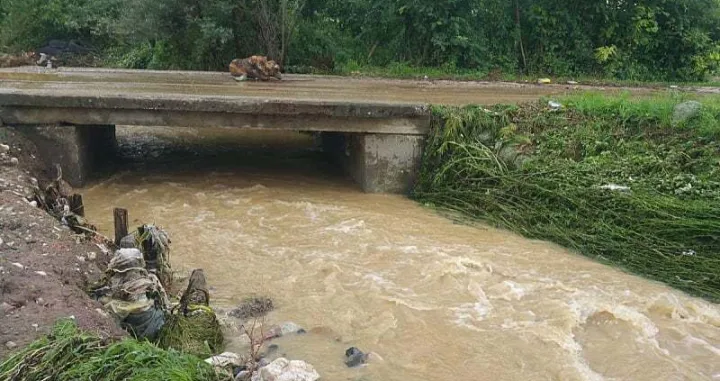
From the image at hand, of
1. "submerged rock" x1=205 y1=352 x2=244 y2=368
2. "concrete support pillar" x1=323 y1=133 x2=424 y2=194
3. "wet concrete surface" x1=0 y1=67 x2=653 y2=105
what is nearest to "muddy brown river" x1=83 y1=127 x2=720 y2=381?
"concrete support pillar" x1=323 y1=133 x2=424 y2=194

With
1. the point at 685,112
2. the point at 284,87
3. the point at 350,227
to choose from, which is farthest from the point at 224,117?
the point at 685,112

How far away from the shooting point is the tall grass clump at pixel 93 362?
3.07 meters

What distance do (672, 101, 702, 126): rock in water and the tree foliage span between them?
7923mm

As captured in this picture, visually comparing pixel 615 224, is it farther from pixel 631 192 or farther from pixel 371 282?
pixel 371 282

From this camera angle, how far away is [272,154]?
10914mm

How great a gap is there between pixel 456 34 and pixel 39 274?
12.4 metres

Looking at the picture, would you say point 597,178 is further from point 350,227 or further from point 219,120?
point 219,120

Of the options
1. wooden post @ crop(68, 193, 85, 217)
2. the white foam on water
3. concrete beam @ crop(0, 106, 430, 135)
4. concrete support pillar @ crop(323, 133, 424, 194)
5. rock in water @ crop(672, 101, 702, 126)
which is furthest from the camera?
concrete support pillar @ crop(323, 133, 424, 194)

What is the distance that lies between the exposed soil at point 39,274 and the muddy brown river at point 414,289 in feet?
3.20

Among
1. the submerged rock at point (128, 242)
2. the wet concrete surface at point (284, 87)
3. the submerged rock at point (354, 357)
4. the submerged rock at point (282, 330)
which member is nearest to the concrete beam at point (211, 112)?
the wet concrete surface at point (284, 87)

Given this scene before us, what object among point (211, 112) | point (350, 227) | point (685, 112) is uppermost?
point (685, 112)

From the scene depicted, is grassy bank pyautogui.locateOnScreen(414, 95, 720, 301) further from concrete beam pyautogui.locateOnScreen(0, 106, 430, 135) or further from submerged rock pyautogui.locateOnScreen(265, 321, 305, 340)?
submerged rock pyautogui.locateOnScreen(265, 321, 305, 340)

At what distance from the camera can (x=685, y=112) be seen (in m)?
7.21

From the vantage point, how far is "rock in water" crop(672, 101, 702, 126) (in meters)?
7.16
